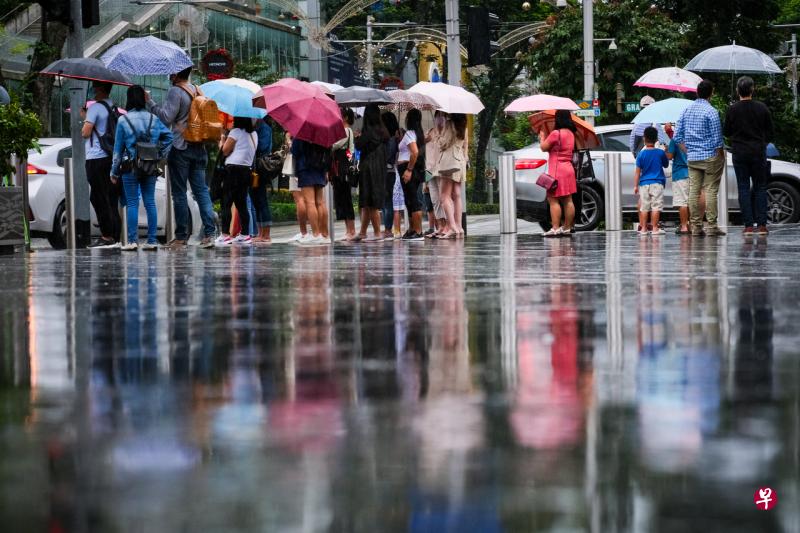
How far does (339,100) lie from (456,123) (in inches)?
58.6

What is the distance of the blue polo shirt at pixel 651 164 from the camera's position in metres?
A: 21.1

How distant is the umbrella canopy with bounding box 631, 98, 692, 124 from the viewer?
21.5m

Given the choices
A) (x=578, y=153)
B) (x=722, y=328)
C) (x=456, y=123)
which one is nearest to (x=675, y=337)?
(x=722, y=328)

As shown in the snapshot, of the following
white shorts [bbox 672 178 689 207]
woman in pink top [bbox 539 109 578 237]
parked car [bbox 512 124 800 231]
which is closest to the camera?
woman in pink top [bbox 539 109 578 237]

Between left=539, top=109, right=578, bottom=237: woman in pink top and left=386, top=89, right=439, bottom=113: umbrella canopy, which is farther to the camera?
left=386, top=89, right=439, bottom=113: umbrella canopy

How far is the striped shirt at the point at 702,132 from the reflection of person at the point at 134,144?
598cm

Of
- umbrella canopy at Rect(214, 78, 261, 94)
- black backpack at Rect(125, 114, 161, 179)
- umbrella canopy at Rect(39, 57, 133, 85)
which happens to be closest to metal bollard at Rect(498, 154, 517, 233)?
umbrella canopy at Rect(214, 78, 261, 94)

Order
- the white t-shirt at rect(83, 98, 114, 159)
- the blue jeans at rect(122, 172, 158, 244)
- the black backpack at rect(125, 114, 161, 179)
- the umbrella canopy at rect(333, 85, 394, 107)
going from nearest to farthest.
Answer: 1. the black backpack at rect(125, 114, 161, 179)
2. the blue jeans at rect(122, 172, 158, 244)
3. the white t-shirt at rect(83, 98, 114, 159)
4. the umbrella canopy at rect(333, 85, 394, 107)

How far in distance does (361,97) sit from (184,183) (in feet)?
11.3

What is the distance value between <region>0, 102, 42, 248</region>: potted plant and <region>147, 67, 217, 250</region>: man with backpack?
51.0 inches

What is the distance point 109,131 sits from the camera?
1806cm

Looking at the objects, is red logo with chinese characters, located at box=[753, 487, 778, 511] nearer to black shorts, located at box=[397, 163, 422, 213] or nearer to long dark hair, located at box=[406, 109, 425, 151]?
black shorts, located at box=[397, 163, 422, 213]

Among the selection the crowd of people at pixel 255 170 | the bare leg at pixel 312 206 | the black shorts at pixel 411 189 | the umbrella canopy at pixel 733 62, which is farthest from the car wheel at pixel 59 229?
the umbrella canopy at pixel 733 62

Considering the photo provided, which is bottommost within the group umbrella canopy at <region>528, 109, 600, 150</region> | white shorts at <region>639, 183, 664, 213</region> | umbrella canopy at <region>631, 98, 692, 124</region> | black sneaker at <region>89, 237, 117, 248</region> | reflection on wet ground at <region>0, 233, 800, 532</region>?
reflection on wet ground at <region>0, 233, 800, 532</region>
